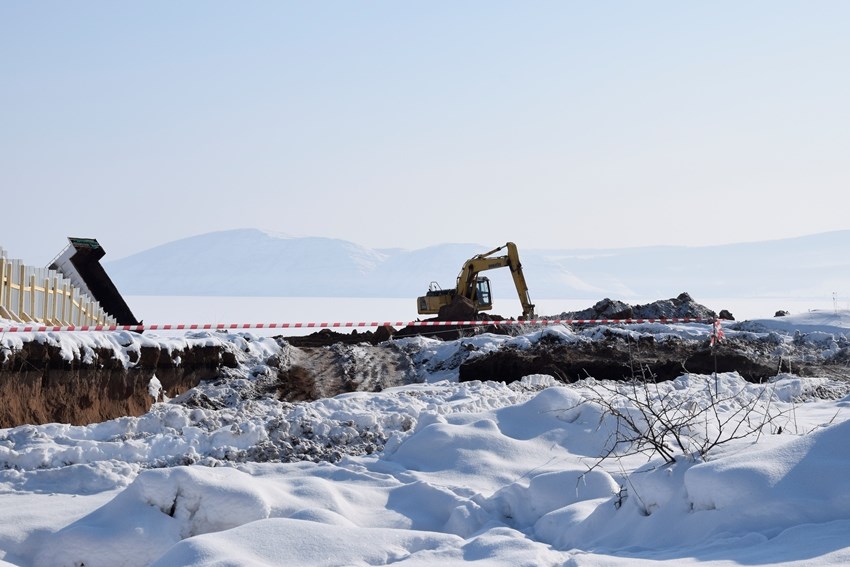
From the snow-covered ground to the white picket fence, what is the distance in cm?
880

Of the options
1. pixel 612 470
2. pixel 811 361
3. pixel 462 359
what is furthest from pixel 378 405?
pixel 811 361

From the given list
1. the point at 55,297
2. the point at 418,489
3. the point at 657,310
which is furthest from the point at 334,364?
the point at 657,310

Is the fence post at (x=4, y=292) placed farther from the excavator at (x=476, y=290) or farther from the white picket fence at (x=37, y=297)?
the excavator at (x=476, y=290)

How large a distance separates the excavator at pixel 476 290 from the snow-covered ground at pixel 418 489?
1987 cm

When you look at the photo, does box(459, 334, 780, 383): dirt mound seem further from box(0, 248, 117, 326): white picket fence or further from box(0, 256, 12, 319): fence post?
box(0, 248, 117, 326): white picket fence

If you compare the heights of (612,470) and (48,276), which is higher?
(48,276)

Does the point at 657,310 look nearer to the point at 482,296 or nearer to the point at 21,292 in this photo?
the point at 482,296

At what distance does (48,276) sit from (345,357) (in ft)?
21.1

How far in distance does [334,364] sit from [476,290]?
13.2 metres

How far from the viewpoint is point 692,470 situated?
5434mm

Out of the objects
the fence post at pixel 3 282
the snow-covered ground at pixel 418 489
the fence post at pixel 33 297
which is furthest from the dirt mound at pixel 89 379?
the fence post at pixel 33 297

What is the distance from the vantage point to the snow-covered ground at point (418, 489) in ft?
16.7

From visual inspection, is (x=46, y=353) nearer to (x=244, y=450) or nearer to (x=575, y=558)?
(x=244, y=450)

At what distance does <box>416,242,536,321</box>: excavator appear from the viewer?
3042 centimetres
